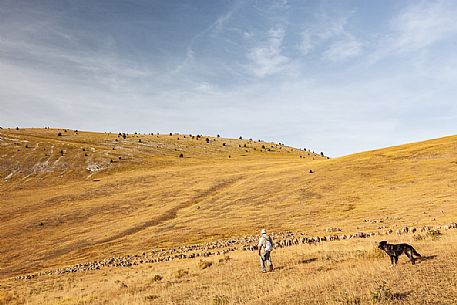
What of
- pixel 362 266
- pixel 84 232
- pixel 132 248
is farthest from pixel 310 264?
pixel 84 232

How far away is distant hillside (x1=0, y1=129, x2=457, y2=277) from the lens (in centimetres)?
3872

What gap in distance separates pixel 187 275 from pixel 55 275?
12.9 m

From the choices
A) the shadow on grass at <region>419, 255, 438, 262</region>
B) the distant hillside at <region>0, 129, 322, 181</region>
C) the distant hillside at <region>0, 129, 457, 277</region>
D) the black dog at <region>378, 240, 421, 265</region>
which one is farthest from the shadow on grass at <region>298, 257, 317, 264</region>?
the distant hillside at <region>0, 129, 322, 181</region>

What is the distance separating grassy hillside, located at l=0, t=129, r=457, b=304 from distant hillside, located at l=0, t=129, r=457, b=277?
5.3 inches

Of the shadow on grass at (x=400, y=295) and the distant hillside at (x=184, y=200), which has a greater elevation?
the distant hillside at (x=184, y=200)

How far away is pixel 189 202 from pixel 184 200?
125cm

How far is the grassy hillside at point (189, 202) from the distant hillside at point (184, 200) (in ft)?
0.44

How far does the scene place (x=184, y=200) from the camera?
183ft

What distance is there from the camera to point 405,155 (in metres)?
66.1

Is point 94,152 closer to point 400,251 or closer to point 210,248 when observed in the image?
point 210,248

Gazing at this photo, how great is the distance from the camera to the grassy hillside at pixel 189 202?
3619cm

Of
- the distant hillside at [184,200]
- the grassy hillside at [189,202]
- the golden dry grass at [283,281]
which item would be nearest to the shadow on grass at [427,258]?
the golden dry grass at [283,281]

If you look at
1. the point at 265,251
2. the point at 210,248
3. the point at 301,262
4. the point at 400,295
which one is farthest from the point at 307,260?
the point at 210,248

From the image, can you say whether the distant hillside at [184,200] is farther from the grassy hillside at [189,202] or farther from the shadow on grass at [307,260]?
the shadow on grass at [307,260]
